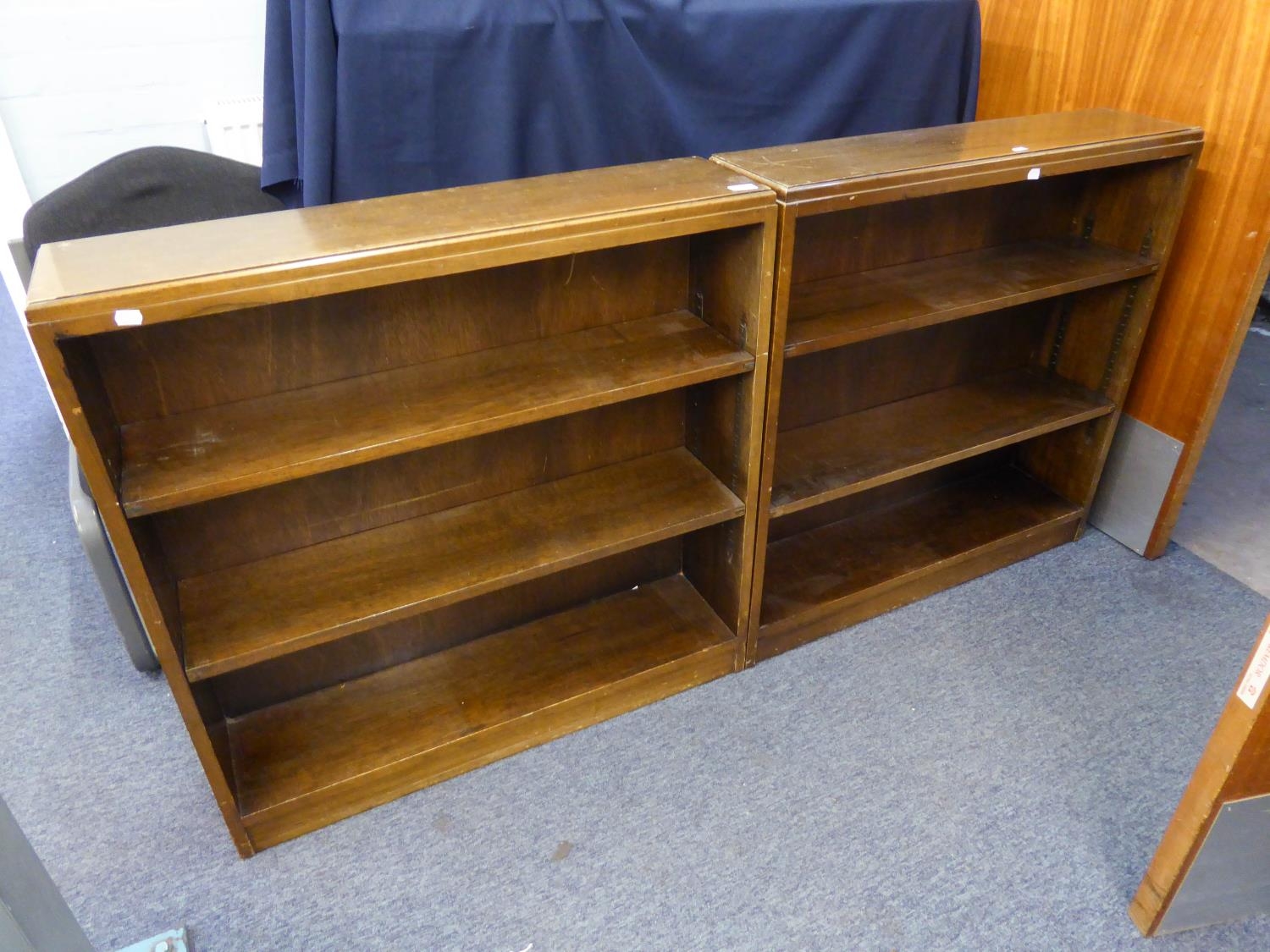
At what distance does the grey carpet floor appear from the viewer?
4.55 feet

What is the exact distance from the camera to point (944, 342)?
2.02m

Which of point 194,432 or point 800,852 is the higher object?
point 194,432

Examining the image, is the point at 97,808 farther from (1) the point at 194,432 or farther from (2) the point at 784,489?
(2) the point at 784,489

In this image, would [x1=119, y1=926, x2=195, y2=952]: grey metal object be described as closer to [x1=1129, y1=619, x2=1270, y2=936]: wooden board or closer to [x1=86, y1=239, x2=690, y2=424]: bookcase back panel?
[x1=86, y1=239, x2=690, y2=424]: bookcase back panel

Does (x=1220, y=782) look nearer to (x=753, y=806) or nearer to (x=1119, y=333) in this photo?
(x=753, y=806)

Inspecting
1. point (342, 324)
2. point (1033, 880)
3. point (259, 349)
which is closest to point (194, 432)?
point (259, 349)

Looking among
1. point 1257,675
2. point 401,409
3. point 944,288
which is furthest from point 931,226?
point 401,409

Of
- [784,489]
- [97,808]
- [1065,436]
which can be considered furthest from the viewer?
[1065,436]

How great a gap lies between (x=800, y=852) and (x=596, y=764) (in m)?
0.40

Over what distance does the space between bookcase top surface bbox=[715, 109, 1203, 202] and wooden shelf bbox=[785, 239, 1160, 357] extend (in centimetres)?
25

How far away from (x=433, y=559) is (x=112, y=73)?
1.76 m

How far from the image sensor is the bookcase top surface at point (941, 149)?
1393mm

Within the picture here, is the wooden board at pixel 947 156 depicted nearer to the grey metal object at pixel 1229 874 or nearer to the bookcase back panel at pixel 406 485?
the bookcase back panel at pixel 406 485

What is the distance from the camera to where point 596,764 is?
5.37 ft
